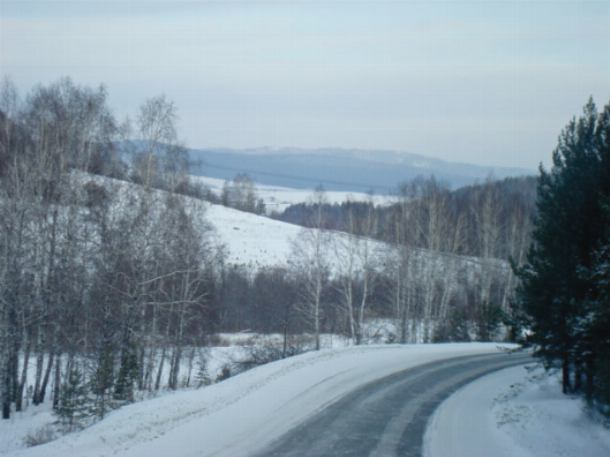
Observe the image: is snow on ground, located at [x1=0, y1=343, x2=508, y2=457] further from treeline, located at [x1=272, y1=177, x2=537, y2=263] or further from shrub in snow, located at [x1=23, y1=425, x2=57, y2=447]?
treeline, located at [x1=272, y1=177, x2=537, y2=263]

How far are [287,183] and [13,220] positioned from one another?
66.0 meters

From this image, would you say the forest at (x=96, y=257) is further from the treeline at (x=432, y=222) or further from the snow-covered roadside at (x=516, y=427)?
the treeline at (x=432, y=222)

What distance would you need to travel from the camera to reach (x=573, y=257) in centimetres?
1375

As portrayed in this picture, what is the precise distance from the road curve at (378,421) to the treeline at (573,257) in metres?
3.52

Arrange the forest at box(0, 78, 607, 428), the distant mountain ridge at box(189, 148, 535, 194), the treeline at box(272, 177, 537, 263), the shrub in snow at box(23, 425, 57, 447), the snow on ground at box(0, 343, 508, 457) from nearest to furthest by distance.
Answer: the snow on ground at box(0, 343, 508, 457)
the shrub in snow at box(23, 425, 57, 447)
the forest at box(0, 78, 607, 428)
the treeline at box(272, 177, 537, 263)
the distant mountain ridge at box(189, 148, 535, 194)

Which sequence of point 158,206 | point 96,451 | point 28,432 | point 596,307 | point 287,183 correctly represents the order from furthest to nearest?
point 287,183
point 158,206
point 28,432
point 596,307
point 96,451

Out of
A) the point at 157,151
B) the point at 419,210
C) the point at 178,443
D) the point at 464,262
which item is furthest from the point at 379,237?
the point at 178,443

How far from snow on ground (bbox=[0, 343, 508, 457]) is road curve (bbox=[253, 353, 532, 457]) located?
0.43m

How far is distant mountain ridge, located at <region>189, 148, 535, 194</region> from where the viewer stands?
254ft

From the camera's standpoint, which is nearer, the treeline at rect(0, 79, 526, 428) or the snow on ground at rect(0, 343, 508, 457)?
the snow on ground at rect(0, 343, 508, 457)

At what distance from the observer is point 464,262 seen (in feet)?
142

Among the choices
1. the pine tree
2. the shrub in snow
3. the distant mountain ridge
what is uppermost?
the distant mountain ridge

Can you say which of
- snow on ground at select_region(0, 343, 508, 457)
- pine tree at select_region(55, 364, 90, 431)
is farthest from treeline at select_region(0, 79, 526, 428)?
snow on ground at select_region(0, 343, 508, 457)

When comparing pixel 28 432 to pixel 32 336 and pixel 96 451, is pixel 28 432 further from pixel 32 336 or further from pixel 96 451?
pixel 96 451
